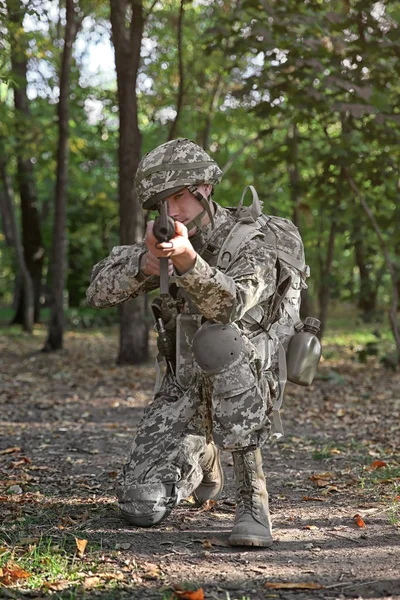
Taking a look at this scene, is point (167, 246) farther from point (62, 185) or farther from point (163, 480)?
point (62, 185)

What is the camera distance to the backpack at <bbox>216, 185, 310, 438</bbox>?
365 cm

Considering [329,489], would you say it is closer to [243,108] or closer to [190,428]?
[190,428]

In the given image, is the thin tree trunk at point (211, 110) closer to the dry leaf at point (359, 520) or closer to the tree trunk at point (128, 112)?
the tree trunk at point (128, 112)

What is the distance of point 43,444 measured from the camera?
19.7ft

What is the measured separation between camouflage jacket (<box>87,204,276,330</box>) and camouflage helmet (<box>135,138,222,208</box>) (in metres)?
0.25

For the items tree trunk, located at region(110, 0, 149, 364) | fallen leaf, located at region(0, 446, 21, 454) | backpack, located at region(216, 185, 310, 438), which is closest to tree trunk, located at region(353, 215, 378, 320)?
tree trunk, located at region(110, 0, 149, 364)

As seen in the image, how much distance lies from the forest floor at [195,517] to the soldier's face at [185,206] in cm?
139

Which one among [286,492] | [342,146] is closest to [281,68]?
[342,146]

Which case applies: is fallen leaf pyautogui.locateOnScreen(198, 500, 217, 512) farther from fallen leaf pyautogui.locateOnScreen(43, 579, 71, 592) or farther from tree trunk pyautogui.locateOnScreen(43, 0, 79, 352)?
tree trunk pyautogui.locateOnScreen(43, 0, 79, 352)

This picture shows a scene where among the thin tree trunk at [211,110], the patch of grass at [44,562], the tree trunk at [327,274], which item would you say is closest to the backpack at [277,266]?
the patch of grass at [44,562]

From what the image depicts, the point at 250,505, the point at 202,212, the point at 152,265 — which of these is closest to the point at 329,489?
the point at 250,505

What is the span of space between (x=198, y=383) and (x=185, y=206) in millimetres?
834

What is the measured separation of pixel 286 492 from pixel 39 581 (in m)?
1.95

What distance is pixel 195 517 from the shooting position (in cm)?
399
